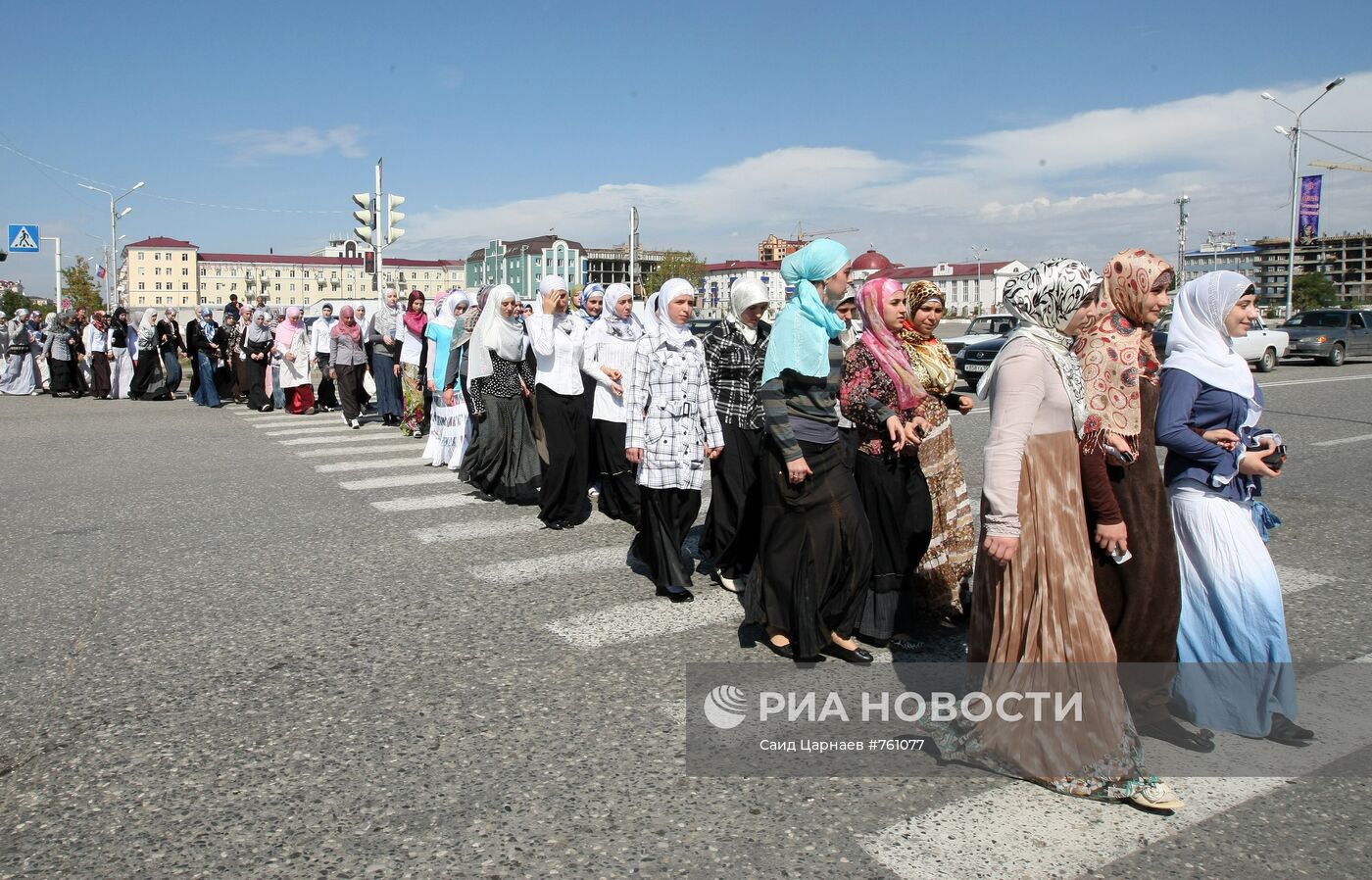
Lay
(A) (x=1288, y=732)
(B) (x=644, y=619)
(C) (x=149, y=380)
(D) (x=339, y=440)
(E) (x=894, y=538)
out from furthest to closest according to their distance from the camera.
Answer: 1. (C) (x=149, y=380)
2. (D) (x=339, y=440)
3. (B) (x=644, y=619)
4. (E) (x=894, y=538)
5. (A) (x=1288, y=732)

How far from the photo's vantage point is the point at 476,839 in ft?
10.1

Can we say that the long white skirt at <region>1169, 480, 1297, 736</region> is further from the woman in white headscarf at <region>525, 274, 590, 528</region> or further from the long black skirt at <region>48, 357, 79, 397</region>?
the long black skirt at <region>48, 357, 79, 397</region>

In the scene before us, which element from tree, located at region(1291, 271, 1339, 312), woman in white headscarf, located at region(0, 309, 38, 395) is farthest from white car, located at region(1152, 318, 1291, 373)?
tree, located at region(1291, 271, 1339, 312)

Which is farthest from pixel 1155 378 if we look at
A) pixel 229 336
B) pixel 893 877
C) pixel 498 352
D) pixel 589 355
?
pixel 229 336

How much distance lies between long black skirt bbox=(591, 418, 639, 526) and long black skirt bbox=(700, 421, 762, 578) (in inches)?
59.0

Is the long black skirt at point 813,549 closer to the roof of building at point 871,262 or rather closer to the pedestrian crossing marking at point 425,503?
the roof of building at point 871,262

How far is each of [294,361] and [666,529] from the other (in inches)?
481

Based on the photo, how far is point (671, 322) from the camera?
225 inches

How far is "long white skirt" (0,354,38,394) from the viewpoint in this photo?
2042 centimetres

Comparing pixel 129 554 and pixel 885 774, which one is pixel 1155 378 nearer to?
pixel 885 774

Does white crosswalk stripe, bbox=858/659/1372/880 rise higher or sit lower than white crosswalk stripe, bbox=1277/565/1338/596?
lower

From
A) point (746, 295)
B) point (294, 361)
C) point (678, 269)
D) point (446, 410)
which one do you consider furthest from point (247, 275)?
point (746, 295)

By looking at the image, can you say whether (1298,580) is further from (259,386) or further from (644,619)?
(259,386)

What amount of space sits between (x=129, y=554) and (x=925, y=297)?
5.37 m
